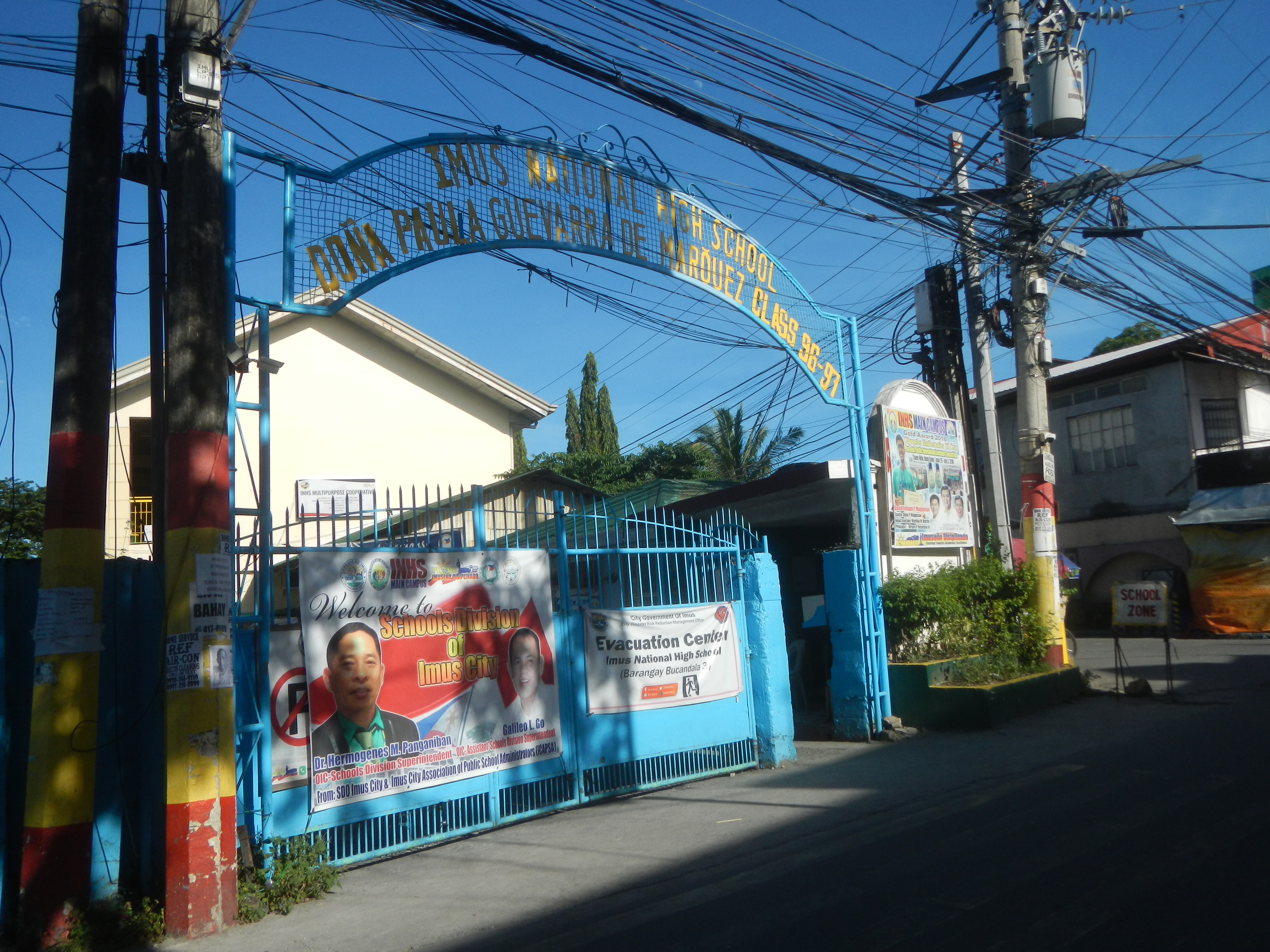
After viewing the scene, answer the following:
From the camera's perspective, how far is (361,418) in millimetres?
24188

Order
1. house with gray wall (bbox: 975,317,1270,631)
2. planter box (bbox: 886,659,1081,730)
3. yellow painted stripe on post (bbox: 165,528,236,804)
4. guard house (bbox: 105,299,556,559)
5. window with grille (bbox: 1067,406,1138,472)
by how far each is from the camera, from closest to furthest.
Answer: yellow painted stripe on post (bbox: 165,528,236,804), planter box (bbox: 886,659,1081,730), guard house (bbox: 105,299,556,559), house with gray wall (bbox: 975,317,1270,631), window with grille (bbox: 1067,406,1138,472)

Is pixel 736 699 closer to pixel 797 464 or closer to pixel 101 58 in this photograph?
pixel 797 464

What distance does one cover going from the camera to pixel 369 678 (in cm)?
680

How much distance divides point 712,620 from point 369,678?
3784 millimetres

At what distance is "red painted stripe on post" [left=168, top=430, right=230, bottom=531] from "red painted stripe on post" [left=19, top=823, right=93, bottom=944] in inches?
71.7

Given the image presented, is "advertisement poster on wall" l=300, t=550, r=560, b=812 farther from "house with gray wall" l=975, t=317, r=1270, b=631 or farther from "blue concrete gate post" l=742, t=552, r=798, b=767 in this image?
"house with gray wall" l=975, t=317, r=1270, b=631

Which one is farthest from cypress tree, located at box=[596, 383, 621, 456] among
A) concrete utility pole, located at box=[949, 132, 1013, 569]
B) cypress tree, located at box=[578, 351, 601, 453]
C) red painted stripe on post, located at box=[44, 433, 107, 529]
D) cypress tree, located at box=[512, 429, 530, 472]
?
red painted stripe on post, located at box=[44, 433, 107, 529]

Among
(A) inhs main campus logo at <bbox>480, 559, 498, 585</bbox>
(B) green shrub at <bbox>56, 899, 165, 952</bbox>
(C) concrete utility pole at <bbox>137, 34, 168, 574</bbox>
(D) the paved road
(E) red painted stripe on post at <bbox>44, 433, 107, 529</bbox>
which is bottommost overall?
(D) the paved road

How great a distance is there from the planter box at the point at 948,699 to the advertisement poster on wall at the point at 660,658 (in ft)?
8.62

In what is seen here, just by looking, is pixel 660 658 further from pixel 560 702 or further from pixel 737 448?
pixel 737 448

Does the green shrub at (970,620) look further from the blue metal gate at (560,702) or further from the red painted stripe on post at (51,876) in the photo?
the red painted stripe on post at (51,876)

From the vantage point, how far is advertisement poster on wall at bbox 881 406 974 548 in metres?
12.1

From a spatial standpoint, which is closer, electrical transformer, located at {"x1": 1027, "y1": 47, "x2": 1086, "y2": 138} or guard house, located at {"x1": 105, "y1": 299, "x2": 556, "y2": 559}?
electrical transformer, located at {"x1": 1027, "y1": 47, "x2": 1086, "y2": 138}

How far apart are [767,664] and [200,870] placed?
5.79m
